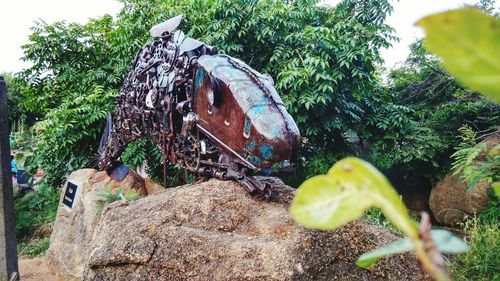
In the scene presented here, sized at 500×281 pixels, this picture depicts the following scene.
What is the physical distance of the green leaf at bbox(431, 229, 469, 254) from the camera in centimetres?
24

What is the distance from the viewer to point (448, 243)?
0.25 metres

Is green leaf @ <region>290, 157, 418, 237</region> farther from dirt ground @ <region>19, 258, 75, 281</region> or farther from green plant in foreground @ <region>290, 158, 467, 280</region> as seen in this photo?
dirt ground @ <region>19, 258, 75, 281</region>

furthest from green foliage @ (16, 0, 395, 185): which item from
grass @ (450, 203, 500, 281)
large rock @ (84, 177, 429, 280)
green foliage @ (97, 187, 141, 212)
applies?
large rock @ (84, 177, 429, 280)

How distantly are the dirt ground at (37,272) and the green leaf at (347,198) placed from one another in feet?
14.9

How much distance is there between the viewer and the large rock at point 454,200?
5.24 meters

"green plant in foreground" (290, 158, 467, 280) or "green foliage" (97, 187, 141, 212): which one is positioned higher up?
"green plant in foreground" (290, 158, 467, 280)

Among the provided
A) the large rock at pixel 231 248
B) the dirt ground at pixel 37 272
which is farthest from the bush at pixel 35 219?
the large rock at pixel 231 248

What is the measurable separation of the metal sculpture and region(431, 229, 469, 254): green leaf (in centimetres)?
219

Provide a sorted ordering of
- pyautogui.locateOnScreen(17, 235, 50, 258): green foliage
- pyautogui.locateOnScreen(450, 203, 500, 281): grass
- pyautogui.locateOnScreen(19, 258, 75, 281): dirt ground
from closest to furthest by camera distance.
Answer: pyautogui.locateOnScreen(450, 203, 500, 281): grass, pyautogui.locateOnScreen(19, 258, 75, 281): dirt ground, pyautogui.locateOnScreen(17, 235, 50, 258): green foliage

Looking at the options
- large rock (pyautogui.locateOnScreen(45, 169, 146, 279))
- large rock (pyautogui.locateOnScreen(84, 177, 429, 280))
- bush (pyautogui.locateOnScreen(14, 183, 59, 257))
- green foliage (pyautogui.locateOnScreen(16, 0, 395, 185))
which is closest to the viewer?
large rock (pyautogui.locateOnScreen(84, 177, 429, 280))

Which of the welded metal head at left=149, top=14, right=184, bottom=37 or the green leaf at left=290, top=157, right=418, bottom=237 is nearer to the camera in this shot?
the green leaf at left=290, top=157, right=418, bottom=237

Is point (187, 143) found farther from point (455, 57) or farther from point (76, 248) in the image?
point (455, 57)

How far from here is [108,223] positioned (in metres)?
2.66

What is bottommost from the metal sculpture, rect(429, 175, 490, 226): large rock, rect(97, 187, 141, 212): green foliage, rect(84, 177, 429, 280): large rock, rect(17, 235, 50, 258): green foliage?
rect(17, 235, 50, 258): green foliage
